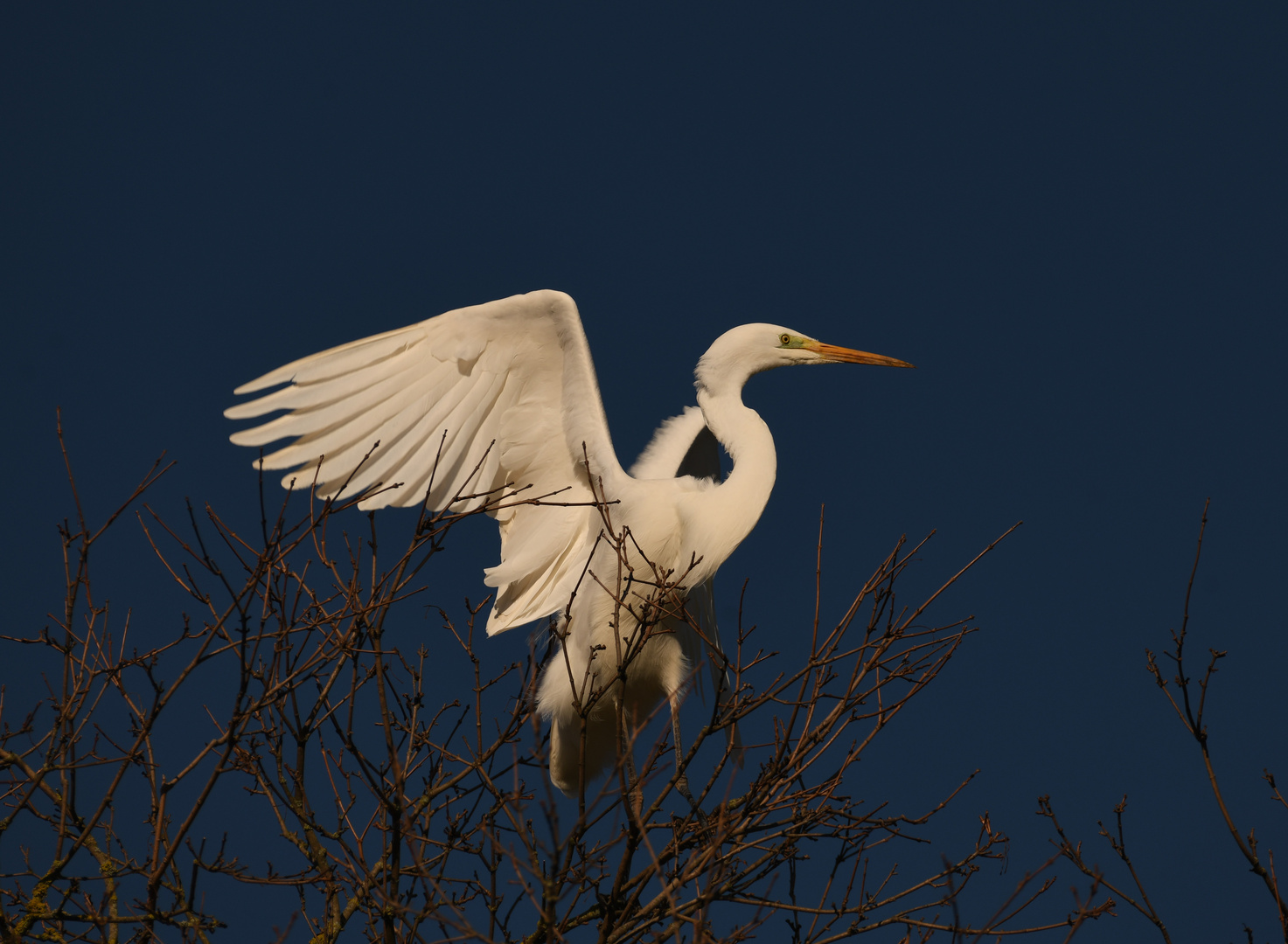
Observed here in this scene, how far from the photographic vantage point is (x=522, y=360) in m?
4.83

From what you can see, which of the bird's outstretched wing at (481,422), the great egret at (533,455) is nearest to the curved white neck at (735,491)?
the great egret at (533,455)

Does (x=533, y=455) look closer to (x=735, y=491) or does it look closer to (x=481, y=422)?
(x=481, y=422)

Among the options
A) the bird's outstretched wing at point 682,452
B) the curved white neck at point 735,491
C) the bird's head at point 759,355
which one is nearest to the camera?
the curved white neck at point 735,491

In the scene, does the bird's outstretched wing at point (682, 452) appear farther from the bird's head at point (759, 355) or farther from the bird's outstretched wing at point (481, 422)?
the bird's outstretched wing at point (481, 422)

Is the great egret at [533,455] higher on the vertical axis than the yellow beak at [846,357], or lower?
lower

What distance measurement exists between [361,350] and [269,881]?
248 cm

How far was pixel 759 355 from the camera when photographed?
531cm

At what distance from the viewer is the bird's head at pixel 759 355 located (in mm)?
5164

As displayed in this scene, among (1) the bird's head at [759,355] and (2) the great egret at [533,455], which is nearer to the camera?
(2) the great egret at [533,455]

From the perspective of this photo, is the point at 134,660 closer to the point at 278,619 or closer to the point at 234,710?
the point at 278,619

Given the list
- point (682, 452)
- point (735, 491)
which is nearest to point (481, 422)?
point (735, 491)

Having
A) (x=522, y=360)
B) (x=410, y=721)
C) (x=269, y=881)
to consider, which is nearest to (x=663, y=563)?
(x=522, y=360)

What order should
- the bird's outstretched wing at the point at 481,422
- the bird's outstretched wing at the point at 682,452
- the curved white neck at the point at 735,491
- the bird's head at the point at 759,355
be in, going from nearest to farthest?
1. the bird's outstretched wing at the point at 481,422
2. the curved white neck at the point at 735,491
3. the bird's head at the point at 759,355
4. the bird's outstretched wing at the point at 682,452

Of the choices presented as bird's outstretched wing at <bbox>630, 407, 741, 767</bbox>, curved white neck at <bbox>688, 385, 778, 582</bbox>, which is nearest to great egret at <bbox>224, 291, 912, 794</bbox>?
curved white neck at <bbox>688, 385, 778, 582</bbox>
